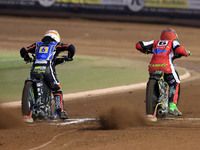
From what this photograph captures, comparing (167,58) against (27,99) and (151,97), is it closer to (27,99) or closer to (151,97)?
(151,97)

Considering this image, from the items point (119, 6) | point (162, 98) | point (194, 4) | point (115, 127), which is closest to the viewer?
point (115, 127)

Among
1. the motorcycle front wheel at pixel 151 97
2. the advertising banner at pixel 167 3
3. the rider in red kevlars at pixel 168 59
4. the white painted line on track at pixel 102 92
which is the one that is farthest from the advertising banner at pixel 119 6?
the motorcycle front wheel at pixel 151 97

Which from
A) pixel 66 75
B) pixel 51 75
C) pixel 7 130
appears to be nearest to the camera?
pixel 7 130

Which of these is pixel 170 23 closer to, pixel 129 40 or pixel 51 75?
pixel 129 40

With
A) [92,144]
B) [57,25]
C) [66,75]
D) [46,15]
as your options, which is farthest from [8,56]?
[92,144]

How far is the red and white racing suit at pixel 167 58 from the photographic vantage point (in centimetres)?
1012

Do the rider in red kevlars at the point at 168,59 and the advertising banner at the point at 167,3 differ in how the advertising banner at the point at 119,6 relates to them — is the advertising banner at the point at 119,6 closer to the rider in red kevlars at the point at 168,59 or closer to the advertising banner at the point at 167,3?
the advertising banner at the point at 167,3

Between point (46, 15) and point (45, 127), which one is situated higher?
point (46, 15)

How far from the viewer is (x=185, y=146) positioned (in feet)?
21.9

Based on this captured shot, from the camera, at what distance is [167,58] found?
33.3 ft

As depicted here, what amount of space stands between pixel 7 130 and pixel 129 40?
62.9ft

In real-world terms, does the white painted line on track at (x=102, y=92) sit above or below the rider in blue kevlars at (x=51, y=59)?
below

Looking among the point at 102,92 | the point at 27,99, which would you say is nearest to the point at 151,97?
the point at 27,99

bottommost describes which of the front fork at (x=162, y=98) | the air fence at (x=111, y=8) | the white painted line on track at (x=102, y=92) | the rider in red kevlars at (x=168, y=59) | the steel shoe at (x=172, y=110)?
the white painted line on track at (x=102, y=92)
